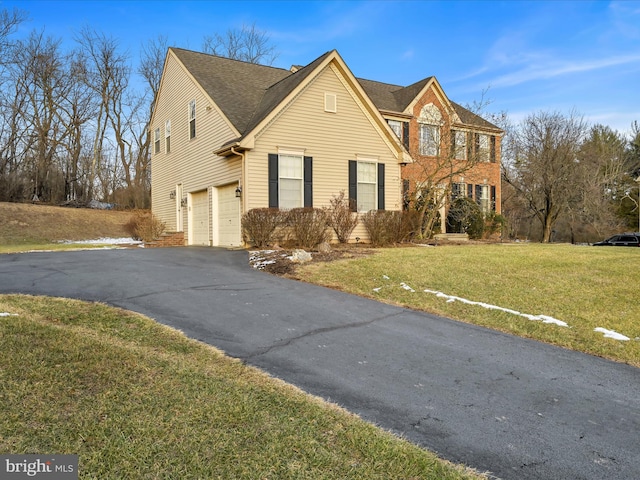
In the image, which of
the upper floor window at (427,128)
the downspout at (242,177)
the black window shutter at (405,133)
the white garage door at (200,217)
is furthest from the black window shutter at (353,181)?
the upper floor window at (427,128)

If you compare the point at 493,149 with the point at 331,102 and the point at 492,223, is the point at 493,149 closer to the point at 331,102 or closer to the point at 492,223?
the point at 492,223

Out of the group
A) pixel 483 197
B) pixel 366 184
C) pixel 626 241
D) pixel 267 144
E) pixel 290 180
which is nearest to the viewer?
pixel 267 144

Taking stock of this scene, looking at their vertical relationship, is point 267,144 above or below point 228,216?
above

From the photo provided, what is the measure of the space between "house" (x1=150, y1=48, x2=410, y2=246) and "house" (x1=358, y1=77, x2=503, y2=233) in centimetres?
426

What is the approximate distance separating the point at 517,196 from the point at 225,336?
31961mm

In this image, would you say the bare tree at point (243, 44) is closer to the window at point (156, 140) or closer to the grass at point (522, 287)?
the window at point (156, 140)

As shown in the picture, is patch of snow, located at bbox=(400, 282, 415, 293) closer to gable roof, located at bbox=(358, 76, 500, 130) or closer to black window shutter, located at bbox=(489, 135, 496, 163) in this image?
gable roof, located at bbox=(358, 76, 500, 130)

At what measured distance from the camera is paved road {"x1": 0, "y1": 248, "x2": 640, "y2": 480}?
2.95 m

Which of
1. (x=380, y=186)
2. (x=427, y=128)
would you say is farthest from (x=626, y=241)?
(x=380, y=186)

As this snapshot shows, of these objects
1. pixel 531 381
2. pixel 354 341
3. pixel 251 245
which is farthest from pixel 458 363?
pixel 251 245

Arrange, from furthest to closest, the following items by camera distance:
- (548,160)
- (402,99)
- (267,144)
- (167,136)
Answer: (548,160), (402,99), (167,136), (267,144)

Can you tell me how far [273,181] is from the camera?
13703mm

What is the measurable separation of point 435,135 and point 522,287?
14508mm

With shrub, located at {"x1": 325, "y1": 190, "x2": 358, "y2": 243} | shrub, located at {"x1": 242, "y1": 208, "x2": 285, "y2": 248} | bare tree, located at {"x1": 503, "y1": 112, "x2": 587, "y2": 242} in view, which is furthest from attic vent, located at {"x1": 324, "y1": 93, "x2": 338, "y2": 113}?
bare tree, located at {"x1": 503, "y1": 112, "x2": 587, "y2": 242}
